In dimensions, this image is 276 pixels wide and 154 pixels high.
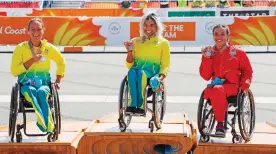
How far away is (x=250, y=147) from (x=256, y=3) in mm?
20242

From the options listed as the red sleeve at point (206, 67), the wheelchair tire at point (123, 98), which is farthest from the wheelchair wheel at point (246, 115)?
the wheelchair tire at point (123, 98)

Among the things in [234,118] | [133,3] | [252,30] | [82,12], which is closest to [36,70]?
[234,118]

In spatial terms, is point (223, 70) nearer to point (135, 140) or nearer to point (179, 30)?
point (135, 140)

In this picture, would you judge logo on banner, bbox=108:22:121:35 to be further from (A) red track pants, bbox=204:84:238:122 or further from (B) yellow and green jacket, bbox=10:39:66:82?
(A) red track pants, bbox=204:84:238:122

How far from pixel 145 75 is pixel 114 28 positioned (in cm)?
1232

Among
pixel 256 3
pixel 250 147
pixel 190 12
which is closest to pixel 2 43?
pixel 190 12

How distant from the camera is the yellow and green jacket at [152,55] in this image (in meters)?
7.95

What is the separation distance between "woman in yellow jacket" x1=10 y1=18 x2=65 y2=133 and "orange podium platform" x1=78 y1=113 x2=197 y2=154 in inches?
18.1

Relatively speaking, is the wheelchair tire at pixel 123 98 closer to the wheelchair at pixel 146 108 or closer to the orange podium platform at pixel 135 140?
the wheelchair at pixel 146 108

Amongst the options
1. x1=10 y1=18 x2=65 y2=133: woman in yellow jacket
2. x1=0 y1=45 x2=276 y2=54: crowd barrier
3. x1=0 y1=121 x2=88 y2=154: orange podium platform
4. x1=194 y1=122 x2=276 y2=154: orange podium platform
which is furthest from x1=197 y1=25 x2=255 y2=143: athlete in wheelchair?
x1=0 y1=45 x2=276 y2=54: crowd barrier

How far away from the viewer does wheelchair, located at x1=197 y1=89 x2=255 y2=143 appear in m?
7.36

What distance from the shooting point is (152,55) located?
26.1 ft

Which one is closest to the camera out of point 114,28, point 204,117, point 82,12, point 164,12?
point 204,117

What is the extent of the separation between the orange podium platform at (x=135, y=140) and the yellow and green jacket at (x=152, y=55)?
0.67 meters
